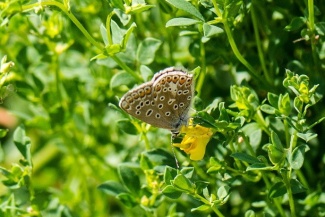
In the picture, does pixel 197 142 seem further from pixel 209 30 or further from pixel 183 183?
pixel 209 30

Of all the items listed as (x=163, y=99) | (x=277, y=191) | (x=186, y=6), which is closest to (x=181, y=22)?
(x=186, y=6)

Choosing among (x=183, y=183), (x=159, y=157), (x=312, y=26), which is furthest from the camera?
(x=159, y=157)

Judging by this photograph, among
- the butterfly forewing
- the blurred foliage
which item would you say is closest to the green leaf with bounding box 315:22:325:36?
the blurred foliage

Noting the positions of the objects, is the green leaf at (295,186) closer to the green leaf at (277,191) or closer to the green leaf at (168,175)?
the green leaf at (277,191)

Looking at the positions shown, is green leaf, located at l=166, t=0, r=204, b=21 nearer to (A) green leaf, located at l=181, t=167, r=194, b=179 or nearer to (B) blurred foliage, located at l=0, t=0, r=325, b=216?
(B) blurred foliage, located at l=0, t=0, r=325, b=216

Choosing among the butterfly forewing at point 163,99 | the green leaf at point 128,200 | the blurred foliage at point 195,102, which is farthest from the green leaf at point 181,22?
the green leaf at point 128,200

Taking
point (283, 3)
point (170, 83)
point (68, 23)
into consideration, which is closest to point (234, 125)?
point (170, 83)

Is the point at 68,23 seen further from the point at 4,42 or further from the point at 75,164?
the point at 75,164
